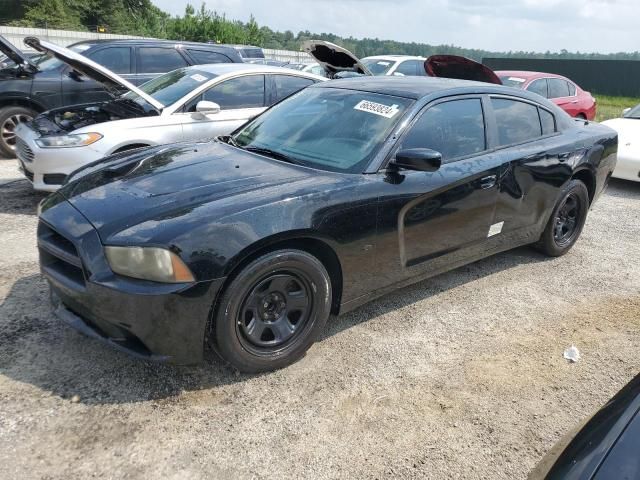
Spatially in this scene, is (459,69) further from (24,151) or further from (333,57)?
(24,151)

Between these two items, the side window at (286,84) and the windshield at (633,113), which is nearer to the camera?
the side window at (286,84)

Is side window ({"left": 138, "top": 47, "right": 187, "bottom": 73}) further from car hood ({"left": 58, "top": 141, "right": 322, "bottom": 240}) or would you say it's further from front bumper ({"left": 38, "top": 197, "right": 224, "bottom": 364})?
front bumper ({"left": 38, "top": 197, "right": 224, "bottom": 364})

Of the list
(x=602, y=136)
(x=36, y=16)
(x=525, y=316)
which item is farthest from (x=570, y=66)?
(x=36, y=16)

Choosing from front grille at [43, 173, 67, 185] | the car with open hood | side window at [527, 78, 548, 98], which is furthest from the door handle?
side window at [527, 78, 548, 98]

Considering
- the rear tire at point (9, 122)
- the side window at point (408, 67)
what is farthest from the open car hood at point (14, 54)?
the side window at point (408, 67)

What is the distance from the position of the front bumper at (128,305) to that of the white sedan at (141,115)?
2.71m

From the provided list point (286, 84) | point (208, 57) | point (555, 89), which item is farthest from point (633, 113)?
point (208, 57)

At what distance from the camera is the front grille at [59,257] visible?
2648 millimetres

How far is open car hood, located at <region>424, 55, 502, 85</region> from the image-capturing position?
5473mm

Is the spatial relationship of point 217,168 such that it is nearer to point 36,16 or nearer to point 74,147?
point 74,147

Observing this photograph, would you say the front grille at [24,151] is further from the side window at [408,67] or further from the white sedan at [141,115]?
the side window at [408,67]

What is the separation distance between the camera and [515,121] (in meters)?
4.20

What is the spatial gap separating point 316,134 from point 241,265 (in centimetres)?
130

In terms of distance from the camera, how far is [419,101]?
3.51 meters
